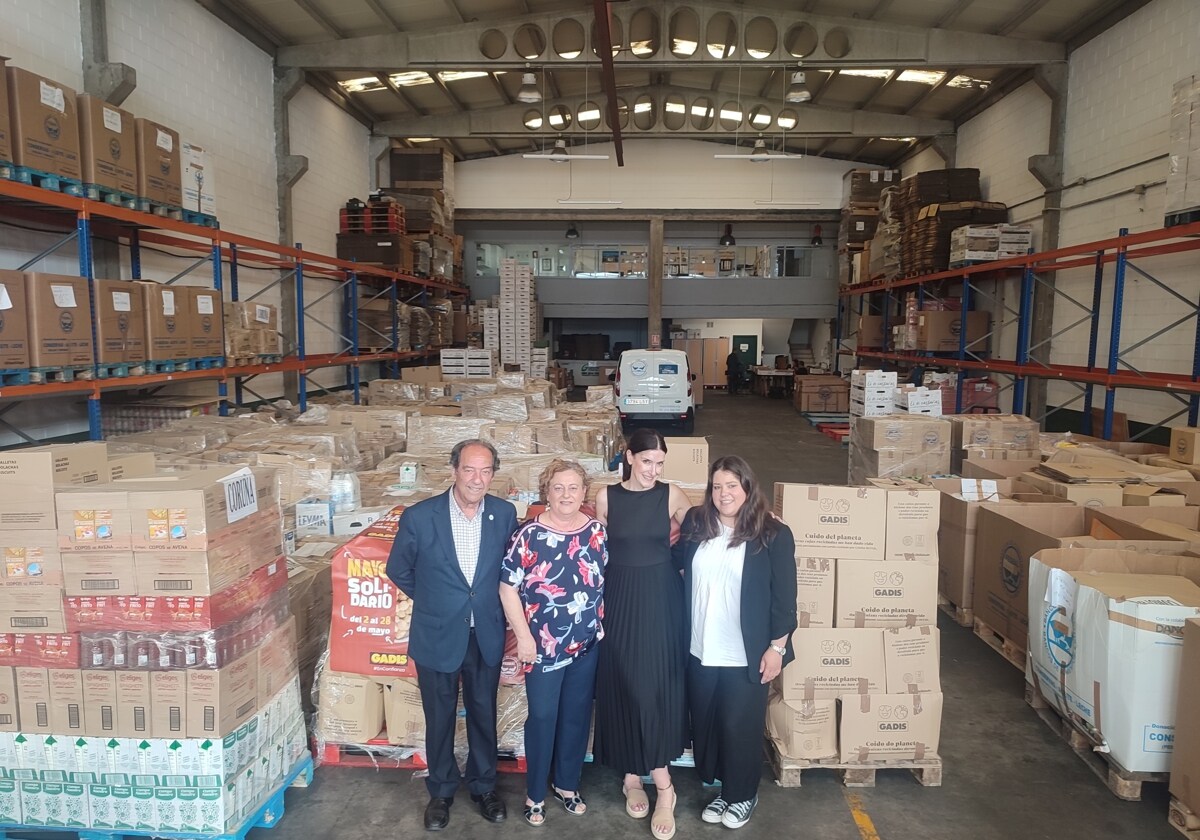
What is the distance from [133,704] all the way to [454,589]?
1.22 m

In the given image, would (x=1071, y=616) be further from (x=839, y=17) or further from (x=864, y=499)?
(x=839, y=17)

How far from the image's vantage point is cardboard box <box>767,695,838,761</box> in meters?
3.34

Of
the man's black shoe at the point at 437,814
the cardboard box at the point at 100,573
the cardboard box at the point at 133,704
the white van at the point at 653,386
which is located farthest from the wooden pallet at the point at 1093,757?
the white van at the point at 653,386

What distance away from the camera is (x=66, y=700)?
274 centimetres

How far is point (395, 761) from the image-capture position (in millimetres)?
3426

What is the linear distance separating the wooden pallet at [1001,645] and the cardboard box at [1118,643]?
2.23ft

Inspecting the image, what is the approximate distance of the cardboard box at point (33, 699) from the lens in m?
2.73

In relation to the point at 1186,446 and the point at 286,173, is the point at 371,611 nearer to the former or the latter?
the point at 1186,446

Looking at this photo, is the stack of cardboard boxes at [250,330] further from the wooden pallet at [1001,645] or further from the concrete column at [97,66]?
the wooden pallet at [1001,645]

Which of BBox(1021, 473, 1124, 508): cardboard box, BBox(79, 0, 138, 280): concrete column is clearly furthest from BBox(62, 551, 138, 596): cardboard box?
BBox(79, 0, 138, 280): concrete column

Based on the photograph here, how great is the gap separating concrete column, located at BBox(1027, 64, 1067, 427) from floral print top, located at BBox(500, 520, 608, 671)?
10767mm

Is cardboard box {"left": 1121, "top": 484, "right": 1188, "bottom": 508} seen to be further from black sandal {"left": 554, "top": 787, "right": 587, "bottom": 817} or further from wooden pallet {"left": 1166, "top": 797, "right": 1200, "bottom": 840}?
black sandal {"left": 554, "top": 787, "right": 587, "bottom": 817}

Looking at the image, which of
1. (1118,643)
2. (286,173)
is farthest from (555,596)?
(286,173)

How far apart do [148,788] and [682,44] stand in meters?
14.8
